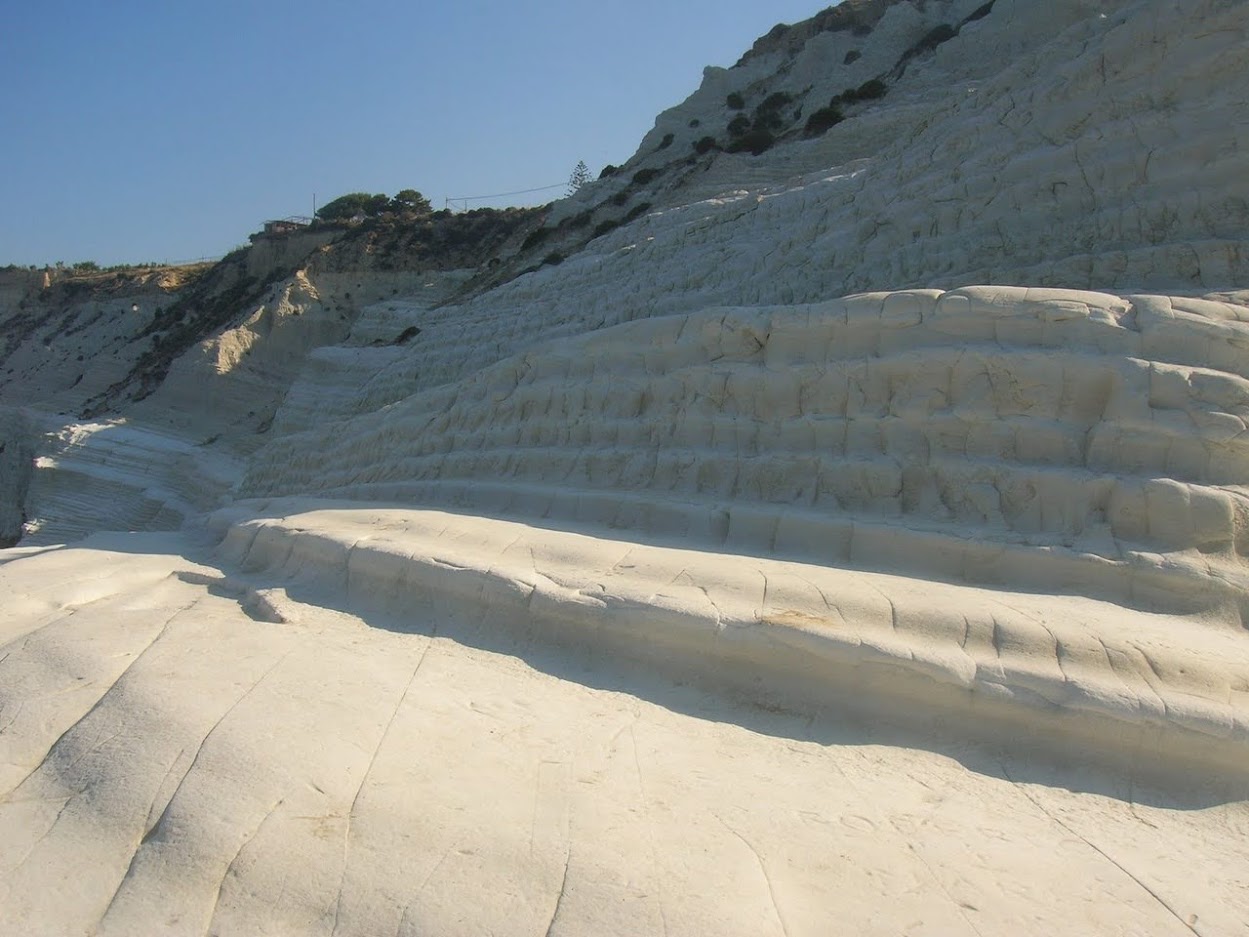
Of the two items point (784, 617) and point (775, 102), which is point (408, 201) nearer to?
point (775, 102)

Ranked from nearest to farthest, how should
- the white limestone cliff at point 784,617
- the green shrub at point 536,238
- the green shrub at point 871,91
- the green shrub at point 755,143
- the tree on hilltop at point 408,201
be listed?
the white limestone cliff at point 784,617
the green shrub at point 755,143
the green shrub at point 871,91
the green shrub at point 536,238
the tree on hilltop at point 408,201

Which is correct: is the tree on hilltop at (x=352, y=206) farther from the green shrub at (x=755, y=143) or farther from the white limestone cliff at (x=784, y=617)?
the white limestone cliff at (x=784, y=617)

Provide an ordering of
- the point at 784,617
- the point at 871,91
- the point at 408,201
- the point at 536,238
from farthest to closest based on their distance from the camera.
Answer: the point at 408,201, the point at 536,238, the point at 871,91, the point at 784,617

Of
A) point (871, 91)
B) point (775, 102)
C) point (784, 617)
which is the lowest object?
point (784, 617)

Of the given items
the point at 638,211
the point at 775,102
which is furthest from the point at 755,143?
the point at 775,102

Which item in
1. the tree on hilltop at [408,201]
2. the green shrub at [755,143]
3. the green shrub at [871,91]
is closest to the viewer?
the green shrub at [755,143]

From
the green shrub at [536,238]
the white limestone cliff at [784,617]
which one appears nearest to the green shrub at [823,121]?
the green shrub at [536,238]

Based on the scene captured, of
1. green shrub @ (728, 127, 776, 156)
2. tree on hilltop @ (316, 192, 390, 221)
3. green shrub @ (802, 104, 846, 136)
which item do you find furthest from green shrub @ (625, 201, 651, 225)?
tree on hilltop @ (316, 192, 390, 221)

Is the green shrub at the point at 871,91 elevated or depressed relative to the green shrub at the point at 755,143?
→ elevated

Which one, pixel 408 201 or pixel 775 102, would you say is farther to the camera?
pixel 408 201

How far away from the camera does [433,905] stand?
2525mm

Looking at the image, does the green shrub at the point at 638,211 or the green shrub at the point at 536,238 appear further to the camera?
the green shrub at the point at 536,238

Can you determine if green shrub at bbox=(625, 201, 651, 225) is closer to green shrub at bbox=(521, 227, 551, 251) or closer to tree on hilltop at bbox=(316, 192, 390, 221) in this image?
green shrub at bbox=(521, 227, 551, 251)

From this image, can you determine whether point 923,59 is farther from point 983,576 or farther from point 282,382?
point 983,576
